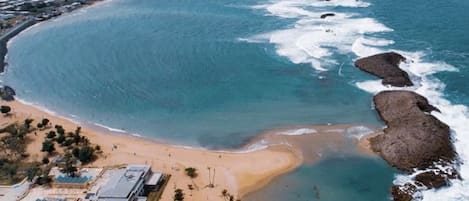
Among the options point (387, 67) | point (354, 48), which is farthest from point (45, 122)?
point (354, 48)

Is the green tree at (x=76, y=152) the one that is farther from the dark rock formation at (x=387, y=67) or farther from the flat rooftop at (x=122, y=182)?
the dark rock formation at (x=387, y=67)

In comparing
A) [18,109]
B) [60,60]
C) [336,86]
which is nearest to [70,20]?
[60,60]

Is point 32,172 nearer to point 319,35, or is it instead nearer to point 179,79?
point 179,79

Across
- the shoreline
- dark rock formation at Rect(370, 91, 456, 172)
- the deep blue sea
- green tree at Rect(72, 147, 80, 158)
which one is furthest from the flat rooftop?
the shoreline

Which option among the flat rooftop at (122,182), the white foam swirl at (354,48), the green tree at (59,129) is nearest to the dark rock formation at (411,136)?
the white foam swirl at (354,48)

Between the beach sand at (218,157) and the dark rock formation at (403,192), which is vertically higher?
the beach sand at (218,157)

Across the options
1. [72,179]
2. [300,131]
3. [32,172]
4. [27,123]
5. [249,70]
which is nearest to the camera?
[72,179]
